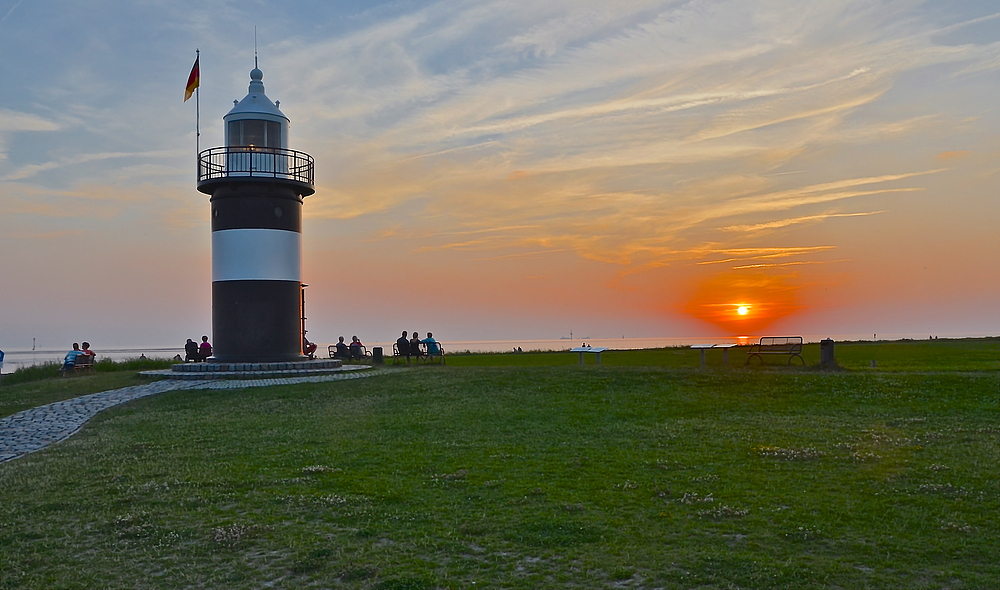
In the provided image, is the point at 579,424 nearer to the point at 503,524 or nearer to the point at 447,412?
the point at 447,412

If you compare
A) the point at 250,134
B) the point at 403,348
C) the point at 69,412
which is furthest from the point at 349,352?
the point at 69,412

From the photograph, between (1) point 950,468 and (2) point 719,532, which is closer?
(2) point 719,532

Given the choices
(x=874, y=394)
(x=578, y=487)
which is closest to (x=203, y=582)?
(x=578, y=487)

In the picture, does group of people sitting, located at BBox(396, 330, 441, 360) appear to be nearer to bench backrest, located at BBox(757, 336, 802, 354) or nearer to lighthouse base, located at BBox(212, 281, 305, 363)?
lighthouse base, located at BBox(212, 281, 305, 363)

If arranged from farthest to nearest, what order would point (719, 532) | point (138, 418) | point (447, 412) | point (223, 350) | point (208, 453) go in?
point (223, 350)
point (138, 418)
point (447, 412)
point (208, 453)
point (719, 532)

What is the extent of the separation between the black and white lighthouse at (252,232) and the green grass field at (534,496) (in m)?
10.2

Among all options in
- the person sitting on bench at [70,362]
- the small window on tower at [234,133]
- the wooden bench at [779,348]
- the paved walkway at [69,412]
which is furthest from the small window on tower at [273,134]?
the wooden bench at [779,348]

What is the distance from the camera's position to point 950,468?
379 inches

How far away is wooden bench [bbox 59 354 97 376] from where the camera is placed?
2991 cm

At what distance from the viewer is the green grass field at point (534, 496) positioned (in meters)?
6.49

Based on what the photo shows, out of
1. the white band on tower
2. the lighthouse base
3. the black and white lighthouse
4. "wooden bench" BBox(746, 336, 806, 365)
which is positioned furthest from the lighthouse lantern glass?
"wooden bench" BBox(746, 336, 806, 365)

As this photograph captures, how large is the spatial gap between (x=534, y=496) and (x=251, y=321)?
1978 cm

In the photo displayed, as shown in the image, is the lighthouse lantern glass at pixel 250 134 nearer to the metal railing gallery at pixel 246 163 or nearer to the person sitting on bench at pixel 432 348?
the metal railing gallery at pixel 246 163

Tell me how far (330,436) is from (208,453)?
199 cm
